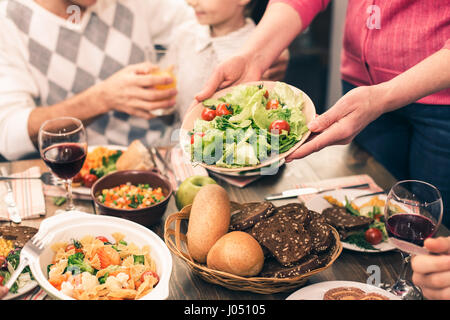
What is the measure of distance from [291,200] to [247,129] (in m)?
0.33

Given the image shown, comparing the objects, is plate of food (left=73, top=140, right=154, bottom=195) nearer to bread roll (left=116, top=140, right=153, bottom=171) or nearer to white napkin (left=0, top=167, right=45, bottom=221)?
bread roll (left=116, top=140, right=153, bottom=171)

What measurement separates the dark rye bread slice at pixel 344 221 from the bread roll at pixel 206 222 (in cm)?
30

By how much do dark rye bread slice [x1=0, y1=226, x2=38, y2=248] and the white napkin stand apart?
0.41 ft

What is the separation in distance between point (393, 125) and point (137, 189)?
100cm

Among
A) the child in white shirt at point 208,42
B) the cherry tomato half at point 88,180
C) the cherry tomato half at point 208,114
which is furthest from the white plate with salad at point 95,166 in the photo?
the child in white shirt at point 208,42

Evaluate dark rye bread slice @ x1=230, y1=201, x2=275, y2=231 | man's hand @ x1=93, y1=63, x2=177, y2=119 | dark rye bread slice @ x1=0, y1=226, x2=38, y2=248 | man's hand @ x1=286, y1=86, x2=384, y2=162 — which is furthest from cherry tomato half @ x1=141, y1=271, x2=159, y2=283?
man's hand @ x1=93, y1=63, x2=177, y2=119

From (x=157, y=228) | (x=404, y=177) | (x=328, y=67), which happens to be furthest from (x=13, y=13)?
(x=328, y=67)

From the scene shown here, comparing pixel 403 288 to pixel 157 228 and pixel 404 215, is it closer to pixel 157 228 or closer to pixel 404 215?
pixel 404 215

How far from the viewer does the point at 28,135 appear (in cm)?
188

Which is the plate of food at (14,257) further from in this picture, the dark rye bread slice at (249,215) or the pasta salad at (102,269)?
the dark rye bread slice at (249,215)

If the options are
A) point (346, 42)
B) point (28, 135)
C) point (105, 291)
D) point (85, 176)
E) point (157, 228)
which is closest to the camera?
point (105, 291)

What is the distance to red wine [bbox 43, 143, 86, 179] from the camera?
1299mm

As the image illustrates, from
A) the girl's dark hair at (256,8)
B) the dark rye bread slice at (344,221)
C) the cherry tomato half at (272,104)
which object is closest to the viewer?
the dark rye bread slice at (344,221)

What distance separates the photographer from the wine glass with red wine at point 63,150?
Answer: 4.28ft
